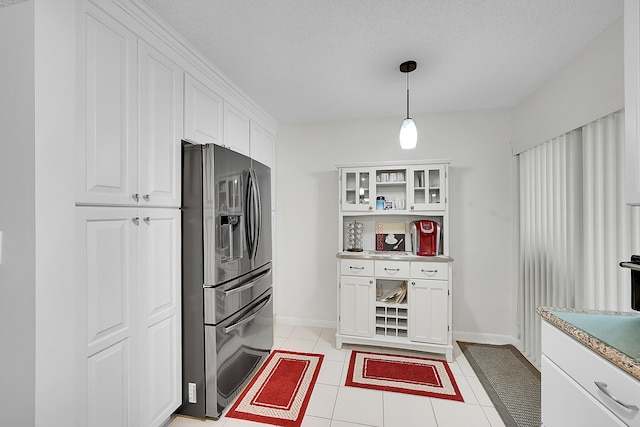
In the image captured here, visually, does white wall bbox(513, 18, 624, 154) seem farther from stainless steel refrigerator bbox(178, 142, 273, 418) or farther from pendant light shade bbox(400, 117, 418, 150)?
stainless steel refrigerator bbox(178, 142, 273, 418)

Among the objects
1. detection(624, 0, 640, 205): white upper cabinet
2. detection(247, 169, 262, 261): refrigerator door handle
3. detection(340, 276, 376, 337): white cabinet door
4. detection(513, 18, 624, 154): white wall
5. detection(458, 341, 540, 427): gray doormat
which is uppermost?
detection(513, 18, 624, 154): white wall

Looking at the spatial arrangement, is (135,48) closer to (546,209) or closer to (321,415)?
(321,415)

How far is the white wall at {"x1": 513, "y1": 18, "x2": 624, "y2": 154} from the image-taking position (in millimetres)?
1702

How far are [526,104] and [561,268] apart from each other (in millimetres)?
1586

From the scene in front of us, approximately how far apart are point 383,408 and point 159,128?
7.89 ft

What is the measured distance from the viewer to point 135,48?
153 centimetres

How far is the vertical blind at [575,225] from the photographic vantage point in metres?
1.75

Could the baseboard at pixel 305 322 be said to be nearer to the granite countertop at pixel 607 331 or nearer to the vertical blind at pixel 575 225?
the vertical blind at pixel 575 225

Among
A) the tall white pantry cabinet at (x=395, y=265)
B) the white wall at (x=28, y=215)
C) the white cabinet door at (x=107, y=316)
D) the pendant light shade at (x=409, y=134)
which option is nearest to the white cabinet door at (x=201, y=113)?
the white cabinet door at (x=107, y=316)

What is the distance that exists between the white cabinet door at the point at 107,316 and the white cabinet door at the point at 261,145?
5.44 ft

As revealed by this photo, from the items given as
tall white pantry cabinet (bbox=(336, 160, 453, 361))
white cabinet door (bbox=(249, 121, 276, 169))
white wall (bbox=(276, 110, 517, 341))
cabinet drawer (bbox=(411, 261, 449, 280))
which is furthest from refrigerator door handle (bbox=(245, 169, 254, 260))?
cabinet drawer (bbox=(411, 261, 449, 280))

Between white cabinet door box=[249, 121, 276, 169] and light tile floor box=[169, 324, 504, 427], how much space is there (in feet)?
7.30

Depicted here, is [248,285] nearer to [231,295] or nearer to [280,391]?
[231,295]

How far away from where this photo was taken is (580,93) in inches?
79.3
